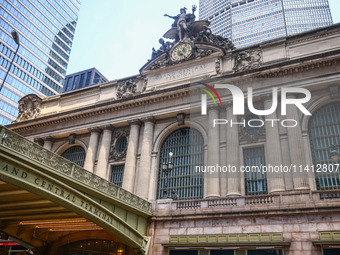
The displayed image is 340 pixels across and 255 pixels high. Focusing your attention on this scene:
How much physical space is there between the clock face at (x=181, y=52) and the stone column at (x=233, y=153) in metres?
6.99

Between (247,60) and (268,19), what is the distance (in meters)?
93.4

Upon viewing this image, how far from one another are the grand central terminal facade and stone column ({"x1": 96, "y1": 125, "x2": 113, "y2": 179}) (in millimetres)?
100

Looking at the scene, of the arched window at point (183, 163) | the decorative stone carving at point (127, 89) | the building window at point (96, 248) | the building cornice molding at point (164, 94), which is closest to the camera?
the building window at point (96, 248)

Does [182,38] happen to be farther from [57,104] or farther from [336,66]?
[57,104]

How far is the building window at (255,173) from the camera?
72.6ft

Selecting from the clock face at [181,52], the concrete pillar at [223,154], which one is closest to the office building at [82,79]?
the clock face at [181,52]

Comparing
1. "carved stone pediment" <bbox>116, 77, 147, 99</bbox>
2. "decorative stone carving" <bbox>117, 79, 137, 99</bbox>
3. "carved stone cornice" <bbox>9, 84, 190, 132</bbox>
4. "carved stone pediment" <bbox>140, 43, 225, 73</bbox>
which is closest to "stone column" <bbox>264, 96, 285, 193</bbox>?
"carved stone pediment" <bbox>140, 43, 225, 73</bbox>

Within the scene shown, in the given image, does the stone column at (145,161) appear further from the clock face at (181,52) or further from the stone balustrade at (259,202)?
the clock face at (181,52)

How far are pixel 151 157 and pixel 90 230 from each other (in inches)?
311

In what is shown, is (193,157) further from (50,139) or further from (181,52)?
(50,139)

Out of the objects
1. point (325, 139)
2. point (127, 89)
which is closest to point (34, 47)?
point (127, 89)

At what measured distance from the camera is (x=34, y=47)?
6638 cm

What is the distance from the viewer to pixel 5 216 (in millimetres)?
19188

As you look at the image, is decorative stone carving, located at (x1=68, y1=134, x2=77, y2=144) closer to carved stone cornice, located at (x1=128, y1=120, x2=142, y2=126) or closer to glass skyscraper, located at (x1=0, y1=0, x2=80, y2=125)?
carved stone cornice, located at (x1=128, y1=120, x2=142, y2=126)
